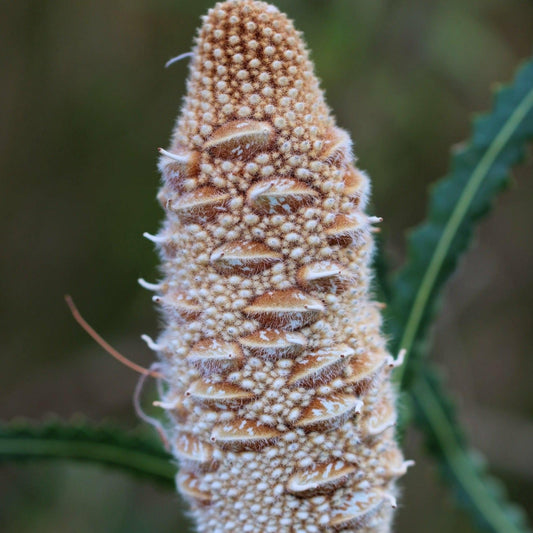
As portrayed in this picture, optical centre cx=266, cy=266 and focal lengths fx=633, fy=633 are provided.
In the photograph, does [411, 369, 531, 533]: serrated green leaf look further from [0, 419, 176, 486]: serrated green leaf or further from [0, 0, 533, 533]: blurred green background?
[0, 0, 533, 533]: blurred green background

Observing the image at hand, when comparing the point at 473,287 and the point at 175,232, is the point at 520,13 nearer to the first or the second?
the point at 473,287

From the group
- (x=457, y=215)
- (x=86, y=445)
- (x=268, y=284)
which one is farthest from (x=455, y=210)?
(x=86, y=445)

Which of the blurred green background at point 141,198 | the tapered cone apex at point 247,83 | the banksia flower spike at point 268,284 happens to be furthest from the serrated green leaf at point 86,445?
the blurred green background at point 141,198

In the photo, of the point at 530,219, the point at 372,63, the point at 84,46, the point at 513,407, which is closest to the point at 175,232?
the point at 372,63

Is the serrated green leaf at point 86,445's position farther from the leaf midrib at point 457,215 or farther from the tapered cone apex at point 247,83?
the tapered cone apex at point 247,83

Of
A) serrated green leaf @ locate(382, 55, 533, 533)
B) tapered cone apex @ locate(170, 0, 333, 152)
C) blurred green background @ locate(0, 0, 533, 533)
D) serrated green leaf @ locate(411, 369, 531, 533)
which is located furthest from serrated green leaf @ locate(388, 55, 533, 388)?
blurred green background @ locate(0, 0, 533, 533)

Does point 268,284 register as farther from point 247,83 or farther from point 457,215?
point 457,215
